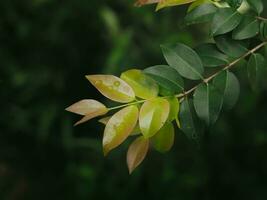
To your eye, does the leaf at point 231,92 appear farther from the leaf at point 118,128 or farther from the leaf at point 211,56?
the leaf at point 118,128

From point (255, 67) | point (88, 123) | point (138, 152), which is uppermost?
point (255, 67)

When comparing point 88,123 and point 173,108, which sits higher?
point 173,108

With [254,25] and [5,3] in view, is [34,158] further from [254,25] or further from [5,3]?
[254,25]

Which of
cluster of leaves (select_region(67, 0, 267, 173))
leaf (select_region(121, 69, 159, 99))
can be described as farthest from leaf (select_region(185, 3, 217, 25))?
leaf (select_region(121, 69, 159, 99))

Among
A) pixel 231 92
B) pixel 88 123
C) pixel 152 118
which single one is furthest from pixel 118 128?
pixel 88 123

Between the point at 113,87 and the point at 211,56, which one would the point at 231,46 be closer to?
the point at 211,56

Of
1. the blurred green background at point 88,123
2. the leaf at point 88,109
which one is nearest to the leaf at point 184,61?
the leaf at point 88,109
